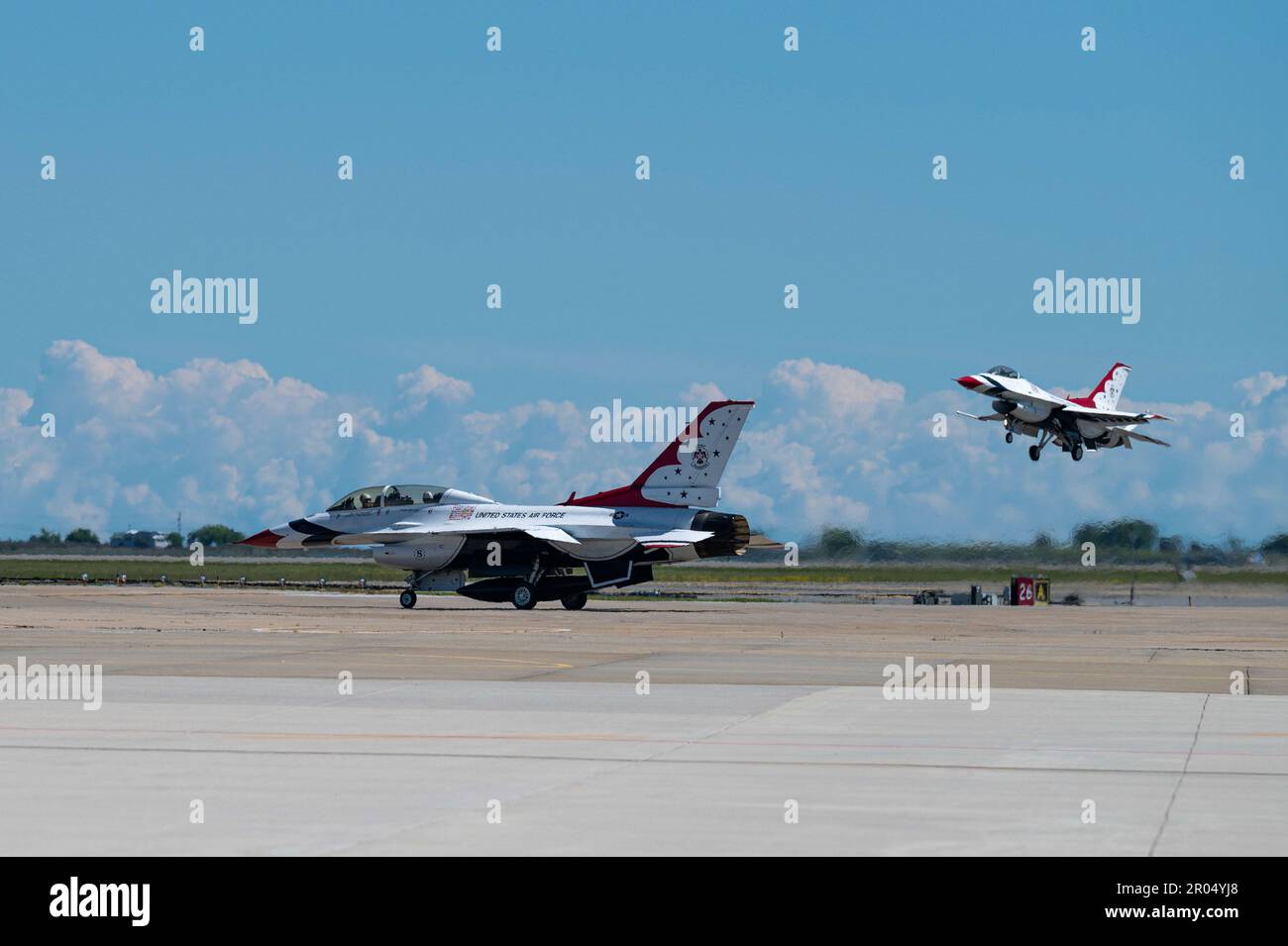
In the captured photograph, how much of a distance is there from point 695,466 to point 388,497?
10.3 metres

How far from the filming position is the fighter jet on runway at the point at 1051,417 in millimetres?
62062

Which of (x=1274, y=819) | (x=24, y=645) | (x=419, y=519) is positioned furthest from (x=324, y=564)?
(x=1274, y=819)

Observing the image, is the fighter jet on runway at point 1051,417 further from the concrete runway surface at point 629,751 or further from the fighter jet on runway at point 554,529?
the concrete runway surface at point 629,751

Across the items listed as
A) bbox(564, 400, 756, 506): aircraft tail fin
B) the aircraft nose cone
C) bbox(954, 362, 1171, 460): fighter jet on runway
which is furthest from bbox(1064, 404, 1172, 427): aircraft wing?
the aircraft nose cone

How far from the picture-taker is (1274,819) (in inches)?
425

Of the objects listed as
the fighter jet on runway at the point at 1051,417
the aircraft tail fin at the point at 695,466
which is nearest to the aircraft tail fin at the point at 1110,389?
the fighter jet on runway at the point at 1051,417

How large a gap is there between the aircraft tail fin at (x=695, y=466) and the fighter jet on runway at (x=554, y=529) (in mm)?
32

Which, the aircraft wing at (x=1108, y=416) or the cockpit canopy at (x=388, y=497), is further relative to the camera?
the aircraft wing at (x=1108, y=416)

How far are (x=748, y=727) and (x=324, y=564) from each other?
88.5 metres

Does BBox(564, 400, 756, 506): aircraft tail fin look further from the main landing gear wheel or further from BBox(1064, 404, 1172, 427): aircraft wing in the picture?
BBox(1064, 404, 1172, 427): aircraft wing

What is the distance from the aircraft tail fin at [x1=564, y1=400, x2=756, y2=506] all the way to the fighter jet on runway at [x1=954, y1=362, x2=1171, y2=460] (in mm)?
15280

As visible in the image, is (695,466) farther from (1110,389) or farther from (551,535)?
(1110,389)
